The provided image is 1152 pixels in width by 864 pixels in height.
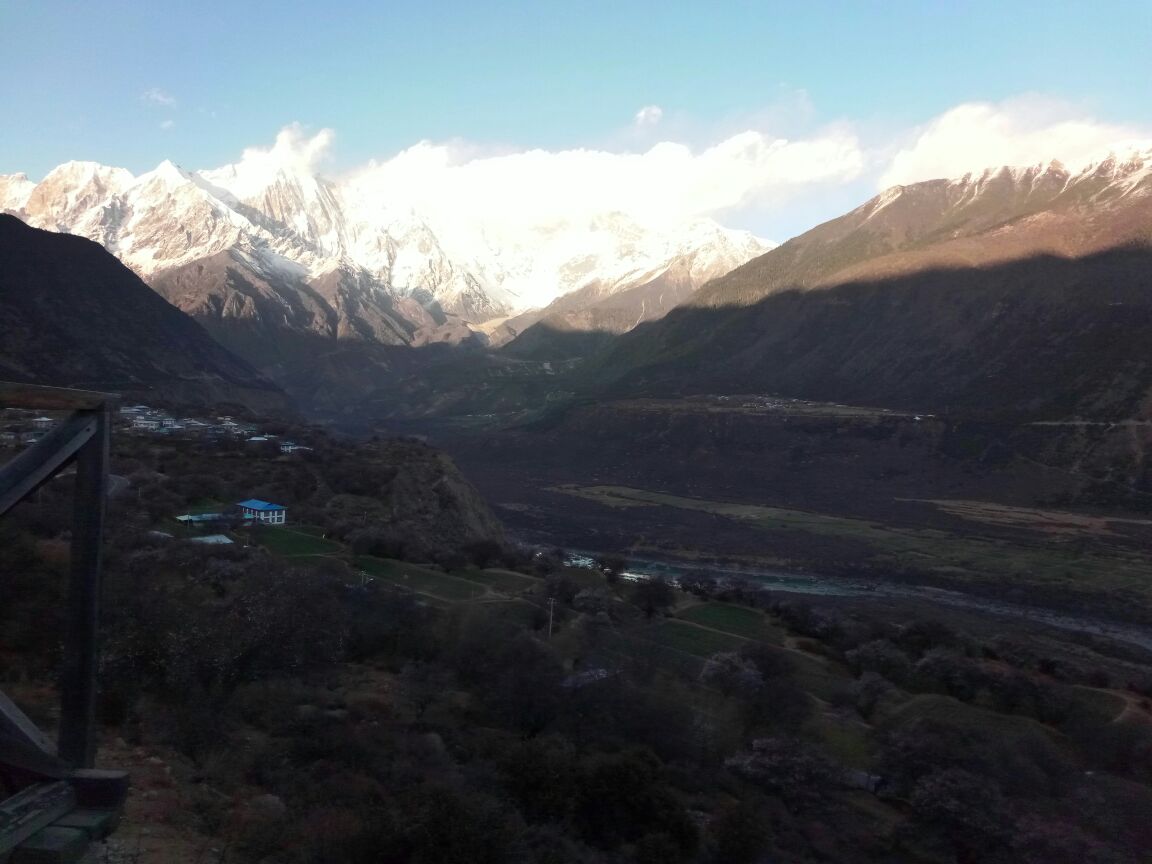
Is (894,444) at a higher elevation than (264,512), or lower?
lower

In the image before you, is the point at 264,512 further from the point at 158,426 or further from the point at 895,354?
the point at 895,354

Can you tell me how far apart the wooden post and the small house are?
88.8ft

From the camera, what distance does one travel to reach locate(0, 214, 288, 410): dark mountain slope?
210ft

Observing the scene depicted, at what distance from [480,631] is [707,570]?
29152mm

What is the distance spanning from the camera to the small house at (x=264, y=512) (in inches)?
1216

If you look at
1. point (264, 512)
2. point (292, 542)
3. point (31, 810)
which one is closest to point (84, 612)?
point (31, 810)

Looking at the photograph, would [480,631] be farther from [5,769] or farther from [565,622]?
[5,769]

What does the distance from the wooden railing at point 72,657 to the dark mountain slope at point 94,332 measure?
59.0 meters

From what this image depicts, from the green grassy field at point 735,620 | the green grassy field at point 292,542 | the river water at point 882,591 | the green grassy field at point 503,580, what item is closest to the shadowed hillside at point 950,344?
the river water at point 882,591

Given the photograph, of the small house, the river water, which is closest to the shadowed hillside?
the river water

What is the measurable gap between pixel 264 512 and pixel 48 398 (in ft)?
92.0

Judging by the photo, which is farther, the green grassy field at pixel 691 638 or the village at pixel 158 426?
the village at pixel 158 426

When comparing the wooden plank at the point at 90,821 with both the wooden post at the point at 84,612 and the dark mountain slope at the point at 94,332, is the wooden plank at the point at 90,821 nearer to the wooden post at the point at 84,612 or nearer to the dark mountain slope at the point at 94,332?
the wooden post at the point at 84,612

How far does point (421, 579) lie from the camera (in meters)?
26.6
